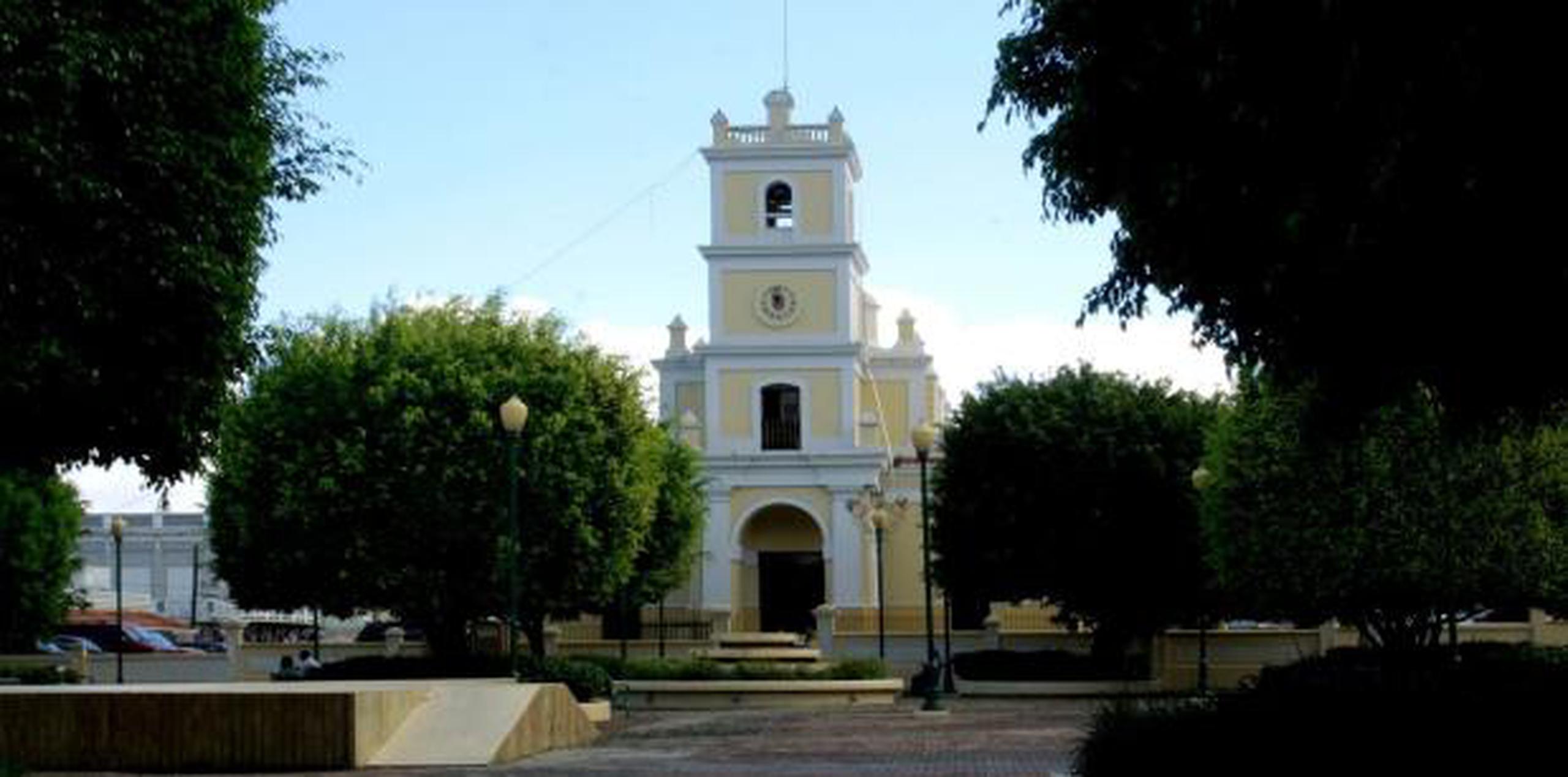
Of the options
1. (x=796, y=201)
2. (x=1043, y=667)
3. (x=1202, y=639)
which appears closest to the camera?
(x=1202, y=639)

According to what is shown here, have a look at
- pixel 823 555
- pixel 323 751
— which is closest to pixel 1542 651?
pixel 323 751

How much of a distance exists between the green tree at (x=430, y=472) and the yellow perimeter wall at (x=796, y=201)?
23.7 metres

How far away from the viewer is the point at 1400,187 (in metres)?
10.4

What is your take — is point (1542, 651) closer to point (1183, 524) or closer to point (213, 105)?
point (1183, 524)

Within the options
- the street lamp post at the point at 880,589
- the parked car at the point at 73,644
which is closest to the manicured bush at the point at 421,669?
the street lamp post at the point at 880,589

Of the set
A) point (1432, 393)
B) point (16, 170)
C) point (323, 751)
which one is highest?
point (16, 170)

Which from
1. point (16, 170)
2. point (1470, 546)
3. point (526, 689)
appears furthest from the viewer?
point (1470, 546)

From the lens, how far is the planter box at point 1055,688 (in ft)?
143

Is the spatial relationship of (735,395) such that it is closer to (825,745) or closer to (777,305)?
(777,305)

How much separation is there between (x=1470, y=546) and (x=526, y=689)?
61.8 ft

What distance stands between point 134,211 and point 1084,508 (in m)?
30.7

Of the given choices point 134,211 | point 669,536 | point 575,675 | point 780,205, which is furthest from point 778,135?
point 134,211

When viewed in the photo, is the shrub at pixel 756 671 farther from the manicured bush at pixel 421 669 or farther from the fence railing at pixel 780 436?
the fence railing at pixel 780 436

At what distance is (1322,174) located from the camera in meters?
10.9
